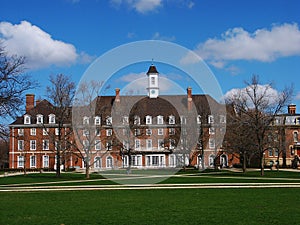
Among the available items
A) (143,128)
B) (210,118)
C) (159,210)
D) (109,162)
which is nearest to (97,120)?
(143,128)

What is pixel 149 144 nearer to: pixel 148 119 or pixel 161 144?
pixel 148 119

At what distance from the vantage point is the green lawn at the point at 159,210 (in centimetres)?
1455

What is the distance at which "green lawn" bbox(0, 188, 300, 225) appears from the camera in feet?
47.8

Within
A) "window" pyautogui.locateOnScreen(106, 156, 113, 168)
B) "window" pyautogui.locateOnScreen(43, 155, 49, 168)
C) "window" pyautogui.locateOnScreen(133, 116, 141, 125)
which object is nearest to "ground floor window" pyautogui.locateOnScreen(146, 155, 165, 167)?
"window" pyautogui.locateOnScreen(106, 156, 113, 168)

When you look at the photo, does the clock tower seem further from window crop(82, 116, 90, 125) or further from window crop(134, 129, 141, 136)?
window crop(134, 129, 141, 136)

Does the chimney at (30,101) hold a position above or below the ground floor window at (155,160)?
above

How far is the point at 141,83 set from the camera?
86.5 ft

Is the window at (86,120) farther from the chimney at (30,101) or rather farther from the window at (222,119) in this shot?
the chimney at (30,101)

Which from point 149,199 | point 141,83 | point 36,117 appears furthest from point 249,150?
point 36,117

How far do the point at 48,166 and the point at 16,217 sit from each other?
64579 mm

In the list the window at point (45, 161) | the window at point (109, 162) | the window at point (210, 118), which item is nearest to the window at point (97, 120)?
the window at point (210, 118)

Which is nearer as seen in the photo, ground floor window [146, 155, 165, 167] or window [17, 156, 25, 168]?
ground floor window [146, 155, 165, 167]

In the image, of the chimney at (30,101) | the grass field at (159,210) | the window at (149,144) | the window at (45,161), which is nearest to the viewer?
the grass field at (159,210)

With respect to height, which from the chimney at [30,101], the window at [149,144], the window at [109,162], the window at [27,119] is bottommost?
the window at [109,162]
